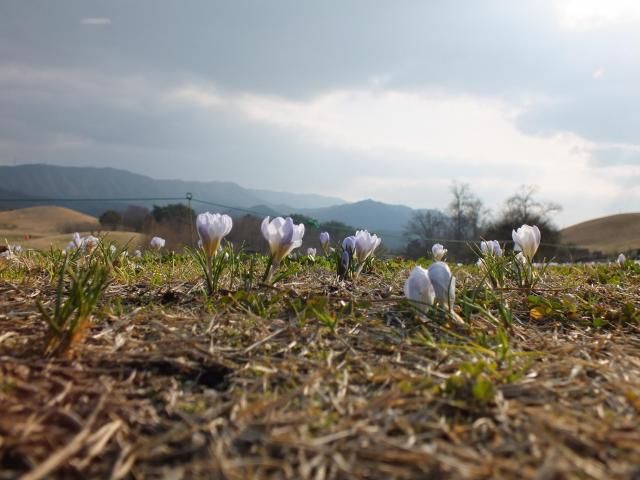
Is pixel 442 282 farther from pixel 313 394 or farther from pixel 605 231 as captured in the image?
pixel 605 231

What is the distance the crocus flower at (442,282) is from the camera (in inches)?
76.1

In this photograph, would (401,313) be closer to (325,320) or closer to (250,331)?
(325,320)

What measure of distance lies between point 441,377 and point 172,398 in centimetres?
77

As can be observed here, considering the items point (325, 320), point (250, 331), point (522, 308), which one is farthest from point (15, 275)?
point (522, 308)

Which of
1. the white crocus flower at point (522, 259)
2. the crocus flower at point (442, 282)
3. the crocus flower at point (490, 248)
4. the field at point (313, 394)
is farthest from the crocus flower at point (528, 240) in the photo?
the crocus flower at point (442, 282)

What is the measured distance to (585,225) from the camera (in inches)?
2665

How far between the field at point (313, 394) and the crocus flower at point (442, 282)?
0.07 meters

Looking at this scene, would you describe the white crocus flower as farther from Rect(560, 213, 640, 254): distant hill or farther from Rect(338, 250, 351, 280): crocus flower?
Rect(560, 213, 640, 254): distant hill

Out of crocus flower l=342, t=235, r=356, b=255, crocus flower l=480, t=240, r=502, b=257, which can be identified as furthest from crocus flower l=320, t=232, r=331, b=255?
crocus flower l=480, t=240, r=502, b=257

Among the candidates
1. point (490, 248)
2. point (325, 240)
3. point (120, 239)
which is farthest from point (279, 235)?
point (120, 239)

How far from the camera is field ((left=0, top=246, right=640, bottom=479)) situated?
3.14ft

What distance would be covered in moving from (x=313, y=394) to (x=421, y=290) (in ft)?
2.74

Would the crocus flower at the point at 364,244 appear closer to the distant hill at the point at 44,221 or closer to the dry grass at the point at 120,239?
the dry grass at the point at 120,239

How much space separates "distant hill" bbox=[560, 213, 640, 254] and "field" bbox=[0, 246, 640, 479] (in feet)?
190
